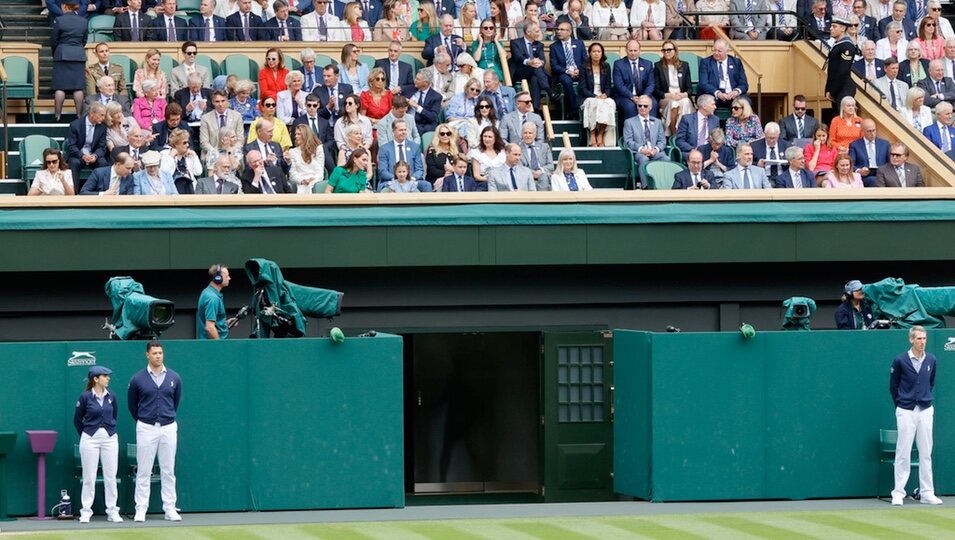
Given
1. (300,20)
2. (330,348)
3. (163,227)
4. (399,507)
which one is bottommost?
(399,507)

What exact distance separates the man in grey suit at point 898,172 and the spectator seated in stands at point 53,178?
10.1 metres

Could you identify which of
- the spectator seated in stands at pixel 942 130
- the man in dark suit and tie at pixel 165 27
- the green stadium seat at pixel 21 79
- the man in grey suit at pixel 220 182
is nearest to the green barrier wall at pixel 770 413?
the man in grey suit at pixel 220 182

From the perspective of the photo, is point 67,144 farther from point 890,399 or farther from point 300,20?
point 890,399

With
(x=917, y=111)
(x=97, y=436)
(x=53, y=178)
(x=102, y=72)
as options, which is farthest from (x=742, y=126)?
(x=97, y=436)

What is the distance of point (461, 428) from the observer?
952 inches

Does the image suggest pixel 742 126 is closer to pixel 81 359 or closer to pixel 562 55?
pixel 562 55

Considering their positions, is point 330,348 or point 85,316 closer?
point 330,348

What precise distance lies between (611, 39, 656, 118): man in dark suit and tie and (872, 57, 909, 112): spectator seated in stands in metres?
3.37

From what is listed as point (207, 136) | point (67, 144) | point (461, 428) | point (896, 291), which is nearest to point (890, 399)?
point (896, 291)

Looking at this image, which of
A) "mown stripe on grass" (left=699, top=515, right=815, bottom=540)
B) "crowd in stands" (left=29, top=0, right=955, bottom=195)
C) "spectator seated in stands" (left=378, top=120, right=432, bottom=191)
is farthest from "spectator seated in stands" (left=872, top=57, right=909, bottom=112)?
"mown stripe on grass" (left=699, top=515, right=815, bottom=540)

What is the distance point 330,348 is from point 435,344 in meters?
6.15

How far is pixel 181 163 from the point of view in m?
21.7

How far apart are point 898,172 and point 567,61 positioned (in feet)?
16.5

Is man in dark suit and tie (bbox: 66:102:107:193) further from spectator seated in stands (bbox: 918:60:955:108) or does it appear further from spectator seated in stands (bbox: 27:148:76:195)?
spectator seated in stands (bbox: 918:60:955:108)
